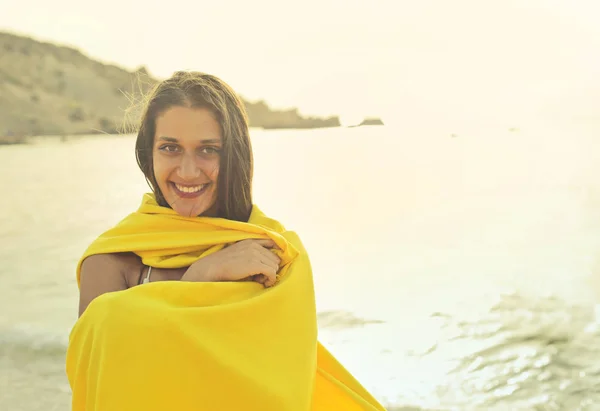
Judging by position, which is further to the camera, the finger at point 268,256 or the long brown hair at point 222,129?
the long brown hair at point 222,129

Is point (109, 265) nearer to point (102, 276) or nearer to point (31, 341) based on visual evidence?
point (102, 276)

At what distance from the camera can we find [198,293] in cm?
137

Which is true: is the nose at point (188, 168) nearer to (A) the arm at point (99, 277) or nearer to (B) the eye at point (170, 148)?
(B) the eye at point (170, 148)

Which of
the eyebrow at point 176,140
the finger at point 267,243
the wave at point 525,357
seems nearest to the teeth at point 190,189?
the eyebrow at point 176,140

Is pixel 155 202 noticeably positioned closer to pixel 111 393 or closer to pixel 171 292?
pixel 171 292

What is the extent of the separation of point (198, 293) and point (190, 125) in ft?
1.53

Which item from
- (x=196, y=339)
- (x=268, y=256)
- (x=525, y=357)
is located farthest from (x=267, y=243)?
(x=525, y=357)

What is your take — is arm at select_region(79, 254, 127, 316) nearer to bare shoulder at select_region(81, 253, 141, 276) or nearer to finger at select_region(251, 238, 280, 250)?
bare shoulder at select_region(81, 253, 141, 276)

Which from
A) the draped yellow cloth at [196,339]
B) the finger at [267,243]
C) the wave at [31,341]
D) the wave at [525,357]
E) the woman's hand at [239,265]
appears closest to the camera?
the draped yellow cloth at [196,339]

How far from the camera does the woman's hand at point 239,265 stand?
1.43 m

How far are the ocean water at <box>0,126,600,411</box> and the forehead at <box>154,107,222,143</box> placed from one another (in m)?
1.86

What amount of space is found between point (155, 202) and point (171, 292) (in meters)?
0.44

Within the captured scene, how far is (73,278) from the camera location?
5297mm

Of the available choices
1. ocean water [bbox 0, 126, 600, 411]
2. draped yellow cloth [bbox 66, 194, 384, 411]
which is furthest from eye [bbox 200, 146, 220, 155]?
ocean water [bbox 0, 126, 600, 411]
